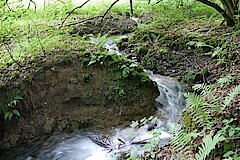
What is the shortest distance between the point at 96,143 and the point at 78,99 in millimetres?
1036

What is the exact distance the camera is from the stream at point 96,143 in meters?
4.68

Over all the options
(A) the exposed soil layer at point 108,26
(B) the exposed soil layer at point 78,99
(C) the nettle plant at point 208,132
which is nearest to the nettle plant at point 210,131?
(C) the nettle plant at point 208,132

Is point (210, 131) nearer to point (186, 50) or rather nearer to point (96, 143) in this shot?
point (96, 143)

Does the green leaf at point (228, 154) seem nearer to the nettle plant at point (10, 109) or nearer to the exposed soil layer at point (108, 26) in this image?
the nettle plant at point (10, 109)

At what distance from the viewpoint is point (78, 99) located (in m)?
5.61

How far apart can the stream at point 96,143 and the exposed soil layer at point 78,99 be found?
19 cm

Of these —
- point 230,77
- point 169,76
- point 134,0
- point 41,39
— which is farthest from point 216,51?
point 134,0

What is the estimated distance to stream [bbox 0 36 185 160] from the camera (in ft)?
15.3

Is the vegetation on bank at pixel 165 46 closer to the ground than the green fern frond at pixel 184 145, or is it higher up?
higher up

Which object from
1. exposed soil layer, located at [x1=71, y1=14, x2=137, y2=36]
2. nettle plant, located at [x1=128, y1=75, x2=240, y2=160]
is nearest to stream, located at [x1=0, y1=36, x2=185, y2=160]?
nettle plant, located at [x1=128, y1=75, x2=240, y2=160]

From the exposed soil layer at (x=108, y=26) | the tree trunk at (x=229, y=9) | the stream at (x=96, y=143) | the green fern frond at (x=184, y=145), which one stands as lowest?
the stream at (x=96, y=143)

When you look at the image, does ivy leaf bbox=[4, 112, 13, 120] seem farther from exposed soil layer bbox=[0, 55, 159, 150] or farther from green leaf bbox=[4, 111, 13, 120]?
exposed soil layer bbox=[0, 55, 159, 150]

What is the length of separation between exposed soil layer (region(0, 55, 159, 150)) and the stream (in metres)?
0.19

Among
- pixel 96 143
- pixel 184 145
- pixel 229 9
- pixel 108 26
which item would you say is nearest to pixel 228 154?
pixel 184 145
